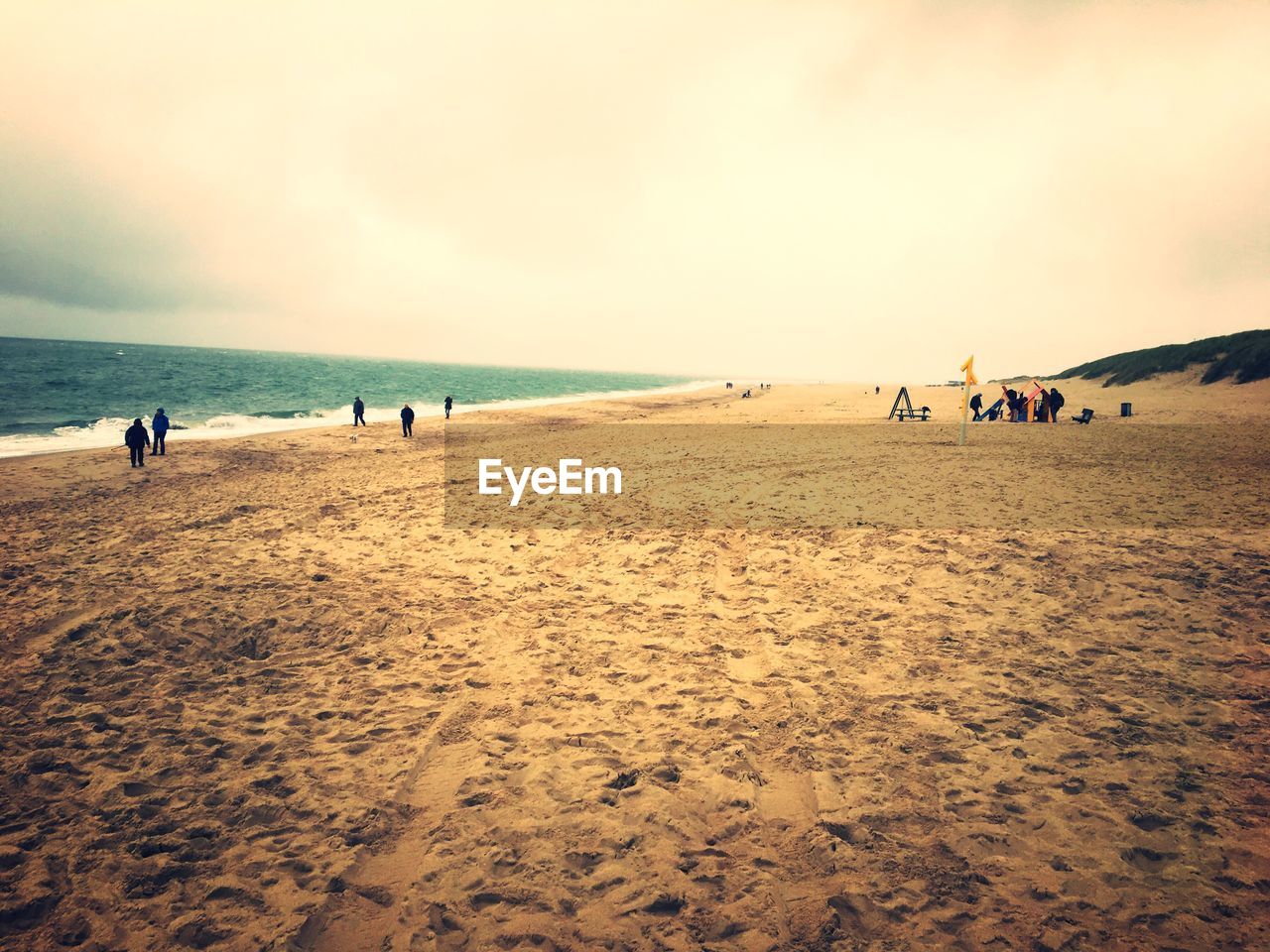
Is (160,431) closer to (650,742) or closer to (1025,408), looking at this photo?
(650,742)

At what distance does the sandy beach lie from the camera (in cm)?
367

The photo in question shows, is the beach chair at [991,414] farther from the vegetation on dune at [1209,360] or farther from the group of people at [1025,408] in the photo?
the vegetation on dune at [1209,360]

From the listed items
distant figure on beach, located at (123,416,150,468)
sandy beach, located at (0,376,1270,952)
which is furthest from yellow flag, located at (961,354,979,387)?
distant figure on beach, located at (123,416,150,468)

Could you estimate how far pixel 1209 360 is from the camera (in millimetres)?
40656

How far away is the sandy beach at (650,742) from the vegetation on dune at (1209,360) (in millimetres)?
37755

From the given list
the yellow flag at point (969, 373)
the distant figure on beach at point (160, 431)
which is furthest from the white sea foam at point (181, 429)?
the yellow flag at point (969, 373)

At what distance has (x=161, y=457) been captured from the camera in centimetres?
2147

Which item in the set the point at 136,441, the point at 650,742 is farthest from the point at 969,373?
the point at 136,441

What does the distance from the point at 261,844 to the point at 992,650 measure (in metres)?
7.59

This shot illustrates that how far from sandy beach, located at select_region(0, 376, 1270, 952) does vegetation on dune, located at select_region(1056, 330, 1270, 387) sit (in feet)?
124

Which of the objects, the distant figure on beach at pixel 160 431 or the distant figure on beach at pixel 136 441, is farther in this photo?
the distant figure on beach at pixel 160 431

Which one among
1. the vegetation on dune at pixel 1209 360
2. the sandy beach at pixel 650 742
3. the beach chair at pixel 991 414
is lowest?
the sandy beach at pixel 650 742

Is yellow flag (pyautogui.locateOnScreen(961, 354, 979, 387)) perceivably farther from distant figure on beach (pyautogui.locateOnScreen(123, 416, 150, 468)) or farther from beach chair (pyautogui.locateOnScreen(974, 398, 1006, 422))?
distant figure on beach (pyautogui.locateOnScreen(123, 416, 150, 468))

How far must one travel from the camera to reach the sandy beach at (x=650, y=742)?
12.0ft
